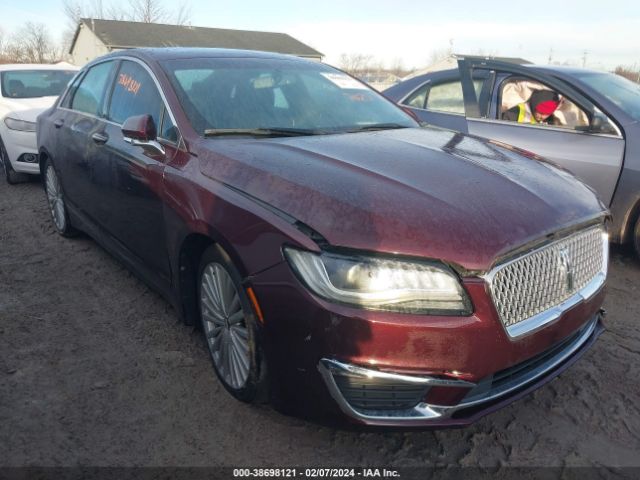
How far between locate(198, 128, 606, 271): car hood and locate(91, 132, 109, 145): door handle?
1216 mm

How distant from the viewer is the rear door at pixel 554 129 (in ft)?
13.9

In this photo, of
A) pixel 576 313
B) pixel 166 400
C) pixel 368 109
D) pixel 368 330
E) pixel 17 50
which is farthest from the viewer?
pixel 17 50

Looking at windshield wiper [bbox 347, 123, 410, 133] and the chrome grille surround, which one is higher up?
windshield wiper [bbox 347, 123, 410, 133]

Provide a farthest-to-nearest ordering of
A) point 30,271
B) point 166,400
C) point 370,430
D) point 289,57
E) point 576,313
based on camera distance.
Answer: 1. point 30,271
2. point 289,57
3. point 166,400
4. point 576,313
5. point 370,430

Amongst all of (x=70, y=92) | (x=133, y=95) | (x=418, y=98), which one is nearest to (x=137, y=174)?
(x=133, y=95)

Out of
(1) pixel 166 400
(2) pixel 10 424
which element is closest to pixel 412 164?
(1) pixel 166 400

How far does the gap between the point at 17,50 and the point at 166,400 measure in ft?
164

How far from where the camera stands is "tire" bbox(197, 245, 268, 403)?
2.22 meters

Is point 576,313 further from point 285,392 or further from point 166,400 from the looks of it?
point 166,400

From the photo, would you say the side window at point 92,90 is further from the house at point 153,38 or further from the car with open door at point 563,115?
the house at point 153,38

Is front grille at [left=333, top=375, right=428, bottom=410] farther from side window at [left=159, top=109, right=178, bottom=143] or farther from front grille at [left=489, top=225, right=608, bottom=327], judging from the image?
side window at [left=159, top=109, right=178, bottom=143]

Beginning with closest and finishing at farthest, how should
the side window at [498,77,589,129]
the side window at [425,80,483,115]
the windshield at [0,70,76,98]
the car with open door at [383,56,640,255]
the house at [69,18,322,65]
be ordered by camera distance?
1. the car with open door at [383,56,640,255]
2. the side window at [498,77,589,129]
3. the side window at [425,80,483,115]
4. the windshield at [0,70,76,98]
5. the house at [69,18,322,65]

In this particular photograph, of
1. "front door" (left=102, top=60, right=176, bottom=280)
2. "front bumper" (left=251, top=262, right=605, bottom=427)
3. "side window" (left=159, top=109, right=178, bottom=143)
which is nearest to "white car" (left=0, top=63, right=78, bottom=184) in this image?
"front door" (left=102, top=60, right=176, bottom=280)

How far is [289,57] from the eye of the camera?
383 cm
